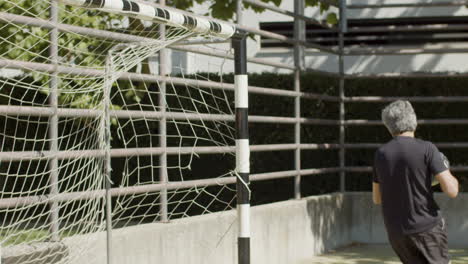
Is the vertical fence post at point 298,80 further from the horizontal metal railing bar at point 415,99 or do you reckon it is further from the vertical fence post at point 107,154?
the vertical fence post at point 107,154

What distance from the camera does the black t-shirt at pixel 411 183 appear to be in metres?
5.50

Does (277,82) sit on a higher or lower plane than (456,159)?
higher

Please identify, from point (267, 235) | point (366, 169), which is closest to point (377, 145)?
point (366, 169)

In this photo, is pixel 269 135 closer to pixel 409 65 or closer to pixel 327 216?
pixel 327 216

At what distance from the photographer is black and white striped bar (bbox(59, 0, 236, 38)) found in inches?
175

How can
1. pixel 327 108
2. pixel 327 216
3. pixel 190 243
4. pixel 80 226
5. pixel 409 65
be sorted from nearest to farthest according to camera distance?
pixel 80 226 → pixel 190 243 → pixel 327 216 → pixel 327 108 → pixel 409 65

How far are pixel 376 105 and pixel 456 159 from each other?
122 centimetres

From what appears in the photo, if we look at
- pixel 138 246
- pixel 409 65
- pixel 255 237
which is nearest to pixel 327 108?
pixel 255 237

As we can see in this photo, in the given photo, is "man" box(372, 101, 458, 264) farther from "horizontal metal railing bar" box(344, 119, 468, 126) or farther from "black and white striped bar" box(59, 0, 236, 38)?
"horizontal metal railing bar" box(344, 119, 468, 126)

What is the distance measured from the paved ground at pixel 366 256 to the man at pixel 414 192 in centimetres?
427

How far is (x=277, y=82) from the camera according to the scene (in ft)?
40.2

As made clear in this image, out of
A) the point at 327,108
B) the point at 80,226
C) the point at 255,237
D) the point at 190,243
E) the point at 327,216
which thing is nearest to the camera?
the point at 80,226

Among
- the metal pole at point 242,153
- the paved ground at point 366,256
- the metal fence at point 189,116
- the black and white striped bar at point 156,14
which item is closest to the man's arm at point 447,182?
the metal pole at point 242,153

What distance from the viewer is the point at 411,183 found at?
5.52m
